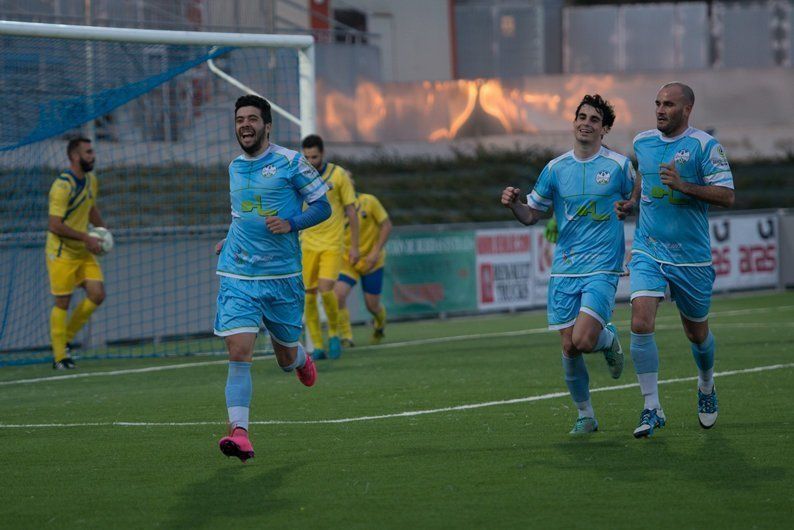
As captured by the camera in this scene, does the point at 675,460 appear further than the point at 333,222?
No

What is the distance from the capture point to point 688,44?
3631 cm

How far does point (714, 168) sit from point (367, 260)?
787cm

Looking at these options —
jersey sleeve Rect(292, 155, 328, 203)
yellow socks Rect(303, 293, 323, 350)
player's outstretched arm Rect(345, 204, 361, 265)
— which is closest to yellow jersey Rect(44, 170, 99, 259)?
yellow socks Rect(303, 293, 323, 350)

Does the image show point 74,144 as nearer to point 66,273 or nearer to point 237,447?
point 66,273

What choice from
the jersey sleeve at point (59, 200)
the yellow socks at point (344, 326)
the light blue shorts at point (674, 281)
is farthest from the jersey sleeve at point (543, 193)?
the yellow socks at point (344, 326)

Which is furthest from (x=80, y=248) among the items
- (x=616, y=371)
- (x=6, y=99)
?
(x=616, y=371)

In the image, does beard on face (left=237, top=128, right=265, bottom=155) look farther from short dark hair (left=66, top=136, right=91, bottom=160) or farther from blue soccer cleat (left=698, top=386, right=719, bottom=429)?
short dark hair (left=66, top=136, right=91, bottom=160)

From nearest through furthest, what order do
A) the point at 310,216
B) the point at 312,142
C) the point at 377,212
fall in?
the point at 310,216, the point at 312,142, the point at 377,212

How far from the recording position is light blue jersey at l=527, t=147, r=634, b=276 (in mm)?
8742

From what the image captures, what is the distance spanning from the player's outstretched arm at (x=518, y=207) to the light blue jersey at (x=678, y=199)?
2.35 feet

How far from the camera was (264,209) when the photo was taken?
847 centimetres

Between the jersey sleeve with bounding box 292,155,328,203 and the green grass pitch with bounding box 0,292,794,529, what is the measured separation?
5.15 feet

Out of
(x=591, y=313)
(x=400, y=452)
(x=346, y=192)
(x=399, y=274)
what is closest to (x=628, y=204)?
(x=591, y=313)

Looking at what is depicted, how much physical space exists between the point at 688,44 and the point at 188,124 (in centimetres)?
1968
